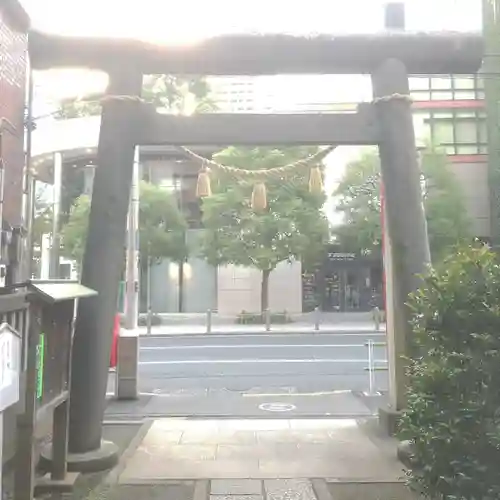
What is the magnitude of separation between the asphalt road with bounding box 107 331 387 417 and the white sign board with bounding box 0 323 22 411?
5.74 metres

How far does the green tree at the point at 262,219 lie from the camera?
25453 mm

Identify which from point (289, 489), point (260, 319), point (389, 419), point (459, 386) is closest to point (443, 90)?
point (260, 319)

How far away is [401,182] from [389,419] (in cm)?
281

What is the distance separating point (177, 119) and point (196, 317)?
24954 mm

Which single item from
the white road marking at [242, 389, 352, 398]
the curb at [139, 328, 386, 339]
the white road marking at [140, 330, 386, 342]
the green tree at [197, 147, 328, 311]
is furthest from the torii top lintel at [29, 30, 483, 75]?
the green tree at [197, 147, 328, 311]

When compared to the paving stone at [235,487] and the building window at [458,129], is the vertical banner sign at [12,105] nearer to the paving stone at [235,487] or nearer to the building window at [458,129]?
the paving stone at [235,487]

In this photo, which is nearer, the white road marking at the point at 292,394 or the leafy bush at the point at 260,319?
the white road marking at the point at 292,394

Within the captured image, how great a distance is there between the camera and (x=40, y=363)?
4617mm

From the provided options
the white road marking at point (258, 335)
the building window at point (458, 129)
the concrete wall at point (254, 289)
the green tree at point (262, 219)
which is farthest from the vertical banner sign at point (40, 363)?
the building window at point (458, 129)

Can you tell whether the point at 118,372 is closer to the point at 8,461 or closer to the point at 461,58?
the point at 8,461

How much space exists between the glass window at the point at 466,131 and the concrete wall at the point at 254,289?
10061 millimetres

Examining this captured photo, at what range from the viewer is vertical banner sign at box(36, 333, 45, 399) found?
174 inches

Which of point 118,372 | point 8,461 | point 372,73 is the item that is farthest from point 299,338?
point 8,461

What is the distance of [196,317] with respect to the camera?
31000 millimetres
